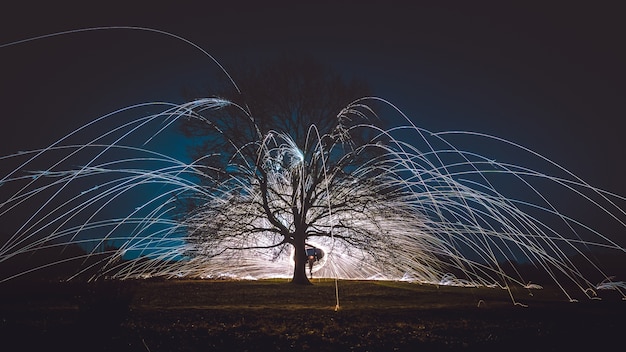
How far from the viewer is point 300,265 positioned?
20.8 m

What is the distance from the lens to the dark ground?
876 centimetres

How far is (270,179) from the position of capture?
68.8 ft

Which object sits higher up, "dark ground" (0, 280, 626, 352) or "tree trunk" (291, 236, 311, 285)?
"tree trunk" (291, 236, 311, 285)

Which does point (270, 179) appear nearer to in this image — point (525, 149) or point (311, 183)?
point (311, 183)

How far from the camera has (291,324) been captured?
33.7ft

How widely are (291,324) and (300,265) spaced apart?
1051 cm

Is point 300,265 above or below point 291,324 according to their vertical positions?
above

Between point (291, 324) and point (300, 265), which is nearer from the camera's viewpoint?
point (291, 324)

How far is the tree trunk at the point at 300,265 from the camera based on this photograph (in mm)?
20578

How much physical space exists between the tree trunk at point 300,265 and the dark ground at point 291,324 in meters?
6.09

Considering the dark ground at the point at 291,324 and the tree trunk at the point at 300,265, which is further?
the tree trunk at the point at 300,265

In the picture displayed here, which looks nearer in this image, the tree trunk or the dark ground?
the dark ground

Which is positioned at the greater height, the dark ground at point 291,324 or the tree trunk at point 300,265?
the tree trunk at point 300,265

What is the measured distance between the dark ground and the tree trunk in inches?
240
